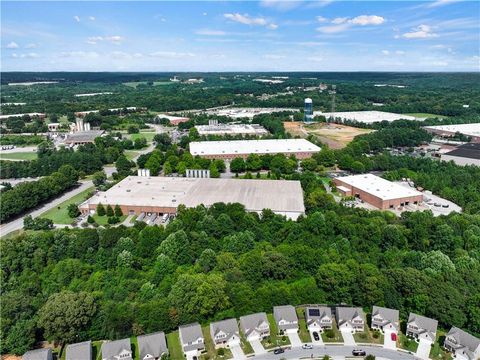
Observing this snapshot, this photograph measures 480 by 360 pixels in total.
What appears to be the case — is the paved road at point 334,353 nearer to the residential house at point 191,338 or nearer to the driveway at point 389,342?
the driveway at point 389,342

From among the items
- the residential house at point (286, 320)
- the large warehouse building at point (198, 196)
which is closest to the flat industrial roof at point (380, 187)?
A: the large warehouse building at point (198, 196)

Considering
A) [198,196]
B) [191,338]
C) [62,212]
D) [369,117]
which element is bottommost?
[62,212]

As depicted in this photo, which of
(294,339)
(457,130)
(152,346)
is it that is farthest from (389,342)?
(457,130)

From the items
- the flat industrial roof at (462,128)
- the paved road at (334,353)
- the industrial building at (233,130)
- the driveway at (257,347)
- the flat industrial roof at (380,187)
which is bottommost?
the paved road at (334,353)

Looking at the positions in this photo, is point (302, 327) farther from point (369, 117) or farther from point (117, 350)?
point (369, 117)

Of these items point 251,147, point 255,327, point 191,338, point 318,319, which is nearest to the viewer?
point 191,338

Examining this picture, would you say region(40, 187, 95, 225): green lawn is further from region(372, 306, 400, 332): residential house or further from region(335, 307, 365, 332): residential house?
region(372, 306, 400, 332): residential house

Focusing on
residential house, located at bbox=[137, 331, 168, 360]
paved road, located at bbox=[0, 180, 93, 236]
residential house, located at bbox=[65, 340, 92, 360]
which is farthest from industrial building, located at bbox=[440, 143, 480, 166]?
residential house, located at bbox=[65, 340, 92, 360]
